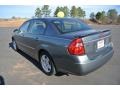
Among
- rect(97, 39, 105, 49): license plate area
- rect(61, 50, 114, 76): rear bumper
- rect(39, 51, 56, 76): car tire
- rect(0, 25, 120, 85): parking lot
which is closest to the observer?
rect(61, 50, 114, 76): rear bumper

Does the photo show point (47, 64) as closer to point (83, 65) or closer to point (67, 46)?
point (67, 46)

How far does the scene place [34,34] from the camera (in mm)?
5754

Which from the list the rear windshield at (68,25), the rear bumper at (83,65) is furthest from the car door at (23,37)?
the rear bumper at (83,65)

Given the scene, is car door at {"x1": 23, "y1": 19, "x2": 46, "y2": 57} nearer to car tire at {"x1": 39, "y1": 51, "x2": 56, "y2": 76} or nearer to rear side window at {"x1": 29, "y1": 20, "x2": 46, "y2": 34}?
rear side window at {"x1": 29, "y1": 20, "x2": 46, "y2": 34}

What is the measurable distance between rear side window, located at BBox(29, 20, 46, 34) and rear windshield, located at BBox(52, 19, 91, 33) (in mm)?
402

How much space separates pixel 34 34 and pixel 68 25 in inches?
42.1

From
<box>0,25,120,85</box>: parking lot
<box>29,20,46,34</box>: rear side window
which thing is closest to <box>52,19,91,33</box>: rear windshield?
<box>29,20,46,34</box>: rear side window

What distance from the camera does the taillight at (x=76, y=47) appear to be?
4.24 meters

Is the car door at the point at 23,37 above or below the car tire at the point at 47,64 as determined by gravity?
above

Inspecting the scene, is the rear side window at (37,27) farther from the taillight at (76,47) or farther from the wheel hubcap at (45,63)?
the taillight at (76,47)

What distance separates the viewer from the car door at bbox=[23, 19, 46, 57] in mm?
5410

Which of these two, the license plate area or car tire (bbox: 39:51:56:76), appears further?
car tire (bbox: 39:51:56:76)

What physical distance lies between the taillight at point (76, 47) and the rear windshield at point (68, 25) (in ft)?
2.44

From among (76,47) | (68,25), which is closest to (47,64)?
(68,25)
